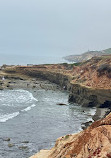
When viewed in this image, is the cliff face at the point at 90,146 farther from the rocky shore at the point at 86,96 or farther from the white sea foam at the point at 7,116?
the white sea foam at the point at 7,116

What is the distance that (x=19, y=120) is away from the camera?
48188 mm

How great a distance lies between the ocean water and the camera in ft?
117

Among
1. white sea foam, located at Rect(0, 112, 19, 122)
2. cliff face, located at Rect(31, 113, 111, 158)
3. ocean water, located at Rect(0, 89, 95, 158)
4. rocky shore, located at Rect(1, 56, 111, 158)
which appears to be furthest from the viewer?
white sea foam, located at Rect(0, 112, 19, 122)

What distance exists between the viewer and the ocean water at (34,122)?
35.6m

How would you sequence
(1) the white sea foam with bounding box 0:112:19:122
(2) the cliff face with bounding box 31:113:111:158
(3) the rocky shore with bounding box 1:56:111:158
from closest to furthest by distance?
(2) the cliff face with bounding box 31:113:111:158
(3) the rocky shore with bounding box 1:56:111:158
(1) the white sea foam with bounding box 0:112:19:122

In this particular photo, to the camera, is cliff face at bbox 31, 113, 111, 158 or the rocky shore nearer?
cliff face at bbox 31, 113, 111, 158

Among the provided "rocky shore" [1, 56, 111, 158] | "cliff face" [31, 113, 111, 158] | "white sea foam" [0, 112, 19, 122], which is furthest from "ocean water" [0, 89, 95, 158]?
"cliff face" [31, 113, 111, 158]

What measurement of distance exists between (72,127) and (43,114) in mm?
10340

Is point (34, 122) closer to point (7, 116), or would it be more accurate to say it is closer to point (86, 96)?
point (7, 116)

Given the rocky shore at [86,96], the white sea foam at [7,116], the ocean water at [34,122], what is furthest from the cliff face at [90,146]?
the white sea foam at [7,116]

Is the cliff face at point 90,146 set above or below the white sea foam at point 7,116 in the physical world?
above

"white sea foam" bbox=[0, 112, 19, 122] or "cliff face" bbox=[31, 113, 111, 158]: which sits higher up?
A: "cliff face" bbox=[31, 113, 111, 158]

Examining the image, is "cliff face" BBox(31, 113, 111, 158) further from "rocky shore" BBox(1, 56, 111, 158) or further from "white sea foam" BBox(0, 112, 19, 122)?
"white sea foam" BBox(0, 112, 19, 122)

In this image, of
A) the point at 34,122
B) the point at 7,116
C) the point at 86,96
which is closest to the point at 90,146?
the point at 34,122
